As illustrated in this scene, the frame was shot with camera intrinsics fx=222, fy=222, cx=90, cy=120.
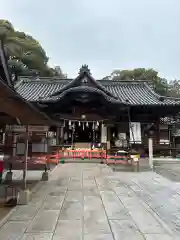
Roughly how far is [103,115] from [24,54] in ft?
107

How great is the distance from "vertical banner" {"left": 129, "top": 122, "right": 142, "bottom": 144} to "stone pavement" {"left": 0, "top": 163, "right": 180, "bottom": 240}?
34.0 feet

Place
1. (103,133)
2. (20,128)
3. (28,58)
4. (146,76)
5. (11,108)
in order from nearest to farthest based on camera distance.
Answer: (11,108)
(20,128)
(103,133)
(28,58)
(146,76)

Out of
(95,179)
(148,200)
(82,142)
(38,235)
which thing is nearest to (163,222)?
(148,200)

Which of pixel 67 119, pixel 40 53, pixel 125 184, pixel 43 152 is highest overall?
pixel 40 53

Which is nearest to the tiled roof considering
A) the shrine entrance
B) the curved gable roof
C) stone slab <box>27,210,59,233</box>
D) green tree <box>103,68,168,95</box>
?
the curved gable roof

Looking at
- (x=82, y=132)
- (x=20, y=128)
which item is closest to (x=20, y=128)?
(x=20, y=128)

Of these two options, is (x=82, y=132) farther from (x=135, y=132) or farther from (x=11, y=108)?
(x=11, y=108)

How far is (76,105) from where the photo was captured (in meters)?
18.2

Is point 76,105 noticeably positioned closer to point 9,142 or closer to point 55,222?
point 9,142

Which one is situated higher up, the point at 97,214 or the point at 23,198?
the point at 23,198

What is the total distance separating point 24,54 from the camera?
4453 cm

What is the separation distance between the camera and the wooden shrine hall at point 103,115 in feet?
56.9

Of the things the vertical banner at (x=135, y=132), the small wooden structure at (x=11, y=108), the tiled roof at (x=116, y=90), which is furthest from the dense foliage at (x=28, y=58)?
the small wooden structure at (x=11, y=108)

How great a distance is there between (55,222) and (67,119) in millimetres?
13591
